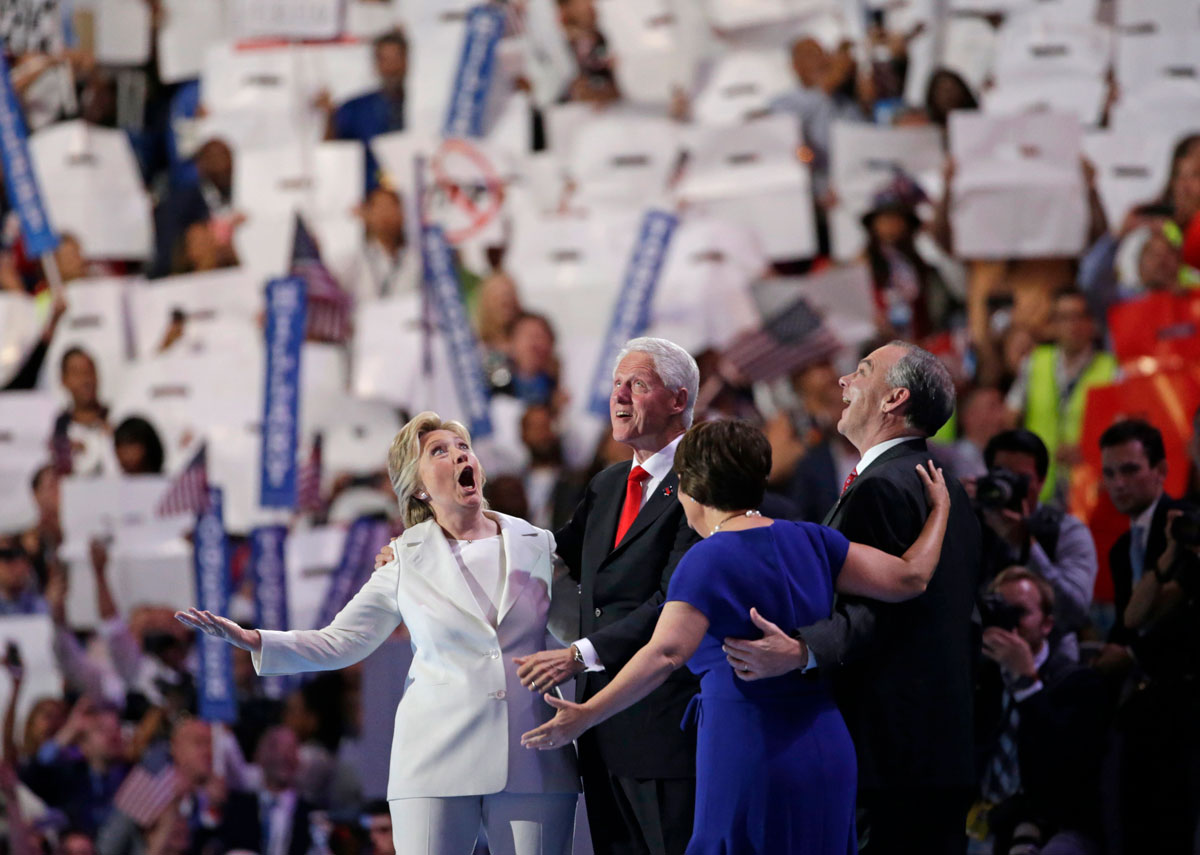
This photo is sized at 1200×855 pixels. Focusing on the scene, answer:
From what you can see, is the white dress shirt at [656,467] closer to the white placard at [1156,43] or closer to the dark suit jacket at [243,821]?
the dark suit jacket at [243,821]

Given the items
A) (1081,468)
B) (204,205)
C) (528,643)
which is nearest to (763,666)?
(528,643)

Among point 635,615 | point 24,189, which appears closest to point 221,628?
point 635,615

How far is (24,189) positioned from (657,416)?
5945mm

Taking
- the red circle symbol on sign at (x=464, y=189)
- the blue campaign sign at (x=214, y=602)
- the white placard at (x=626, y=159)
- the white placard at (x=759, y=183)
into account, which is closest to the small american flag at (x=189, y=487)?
the blue campaign sign at (x=214, y=602)

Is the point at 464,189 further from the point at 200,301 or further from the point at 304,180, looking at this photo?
the point at 200,301

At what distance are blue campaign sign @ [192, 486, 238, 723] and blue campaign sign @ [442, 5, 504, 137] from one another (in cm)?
251

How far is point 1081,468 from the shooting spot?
5.16 meters

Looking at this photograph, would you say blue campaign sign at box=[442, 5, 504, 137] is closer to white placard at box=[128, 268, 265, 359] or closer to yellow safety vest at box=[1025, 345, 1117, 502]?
white placard at box=[128, 268, 265, 359]

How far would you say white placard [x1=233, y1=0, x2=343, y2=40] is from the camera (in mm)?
8133

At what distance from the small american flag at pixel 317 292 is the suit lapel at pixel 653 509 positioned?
4.97 meters

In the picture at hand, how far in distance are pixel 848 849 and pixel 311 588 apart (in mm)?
4532

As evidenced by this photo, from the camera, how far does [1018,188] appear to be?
6.20 m

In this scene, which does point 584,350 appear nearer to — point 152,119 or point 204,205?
point 204,205

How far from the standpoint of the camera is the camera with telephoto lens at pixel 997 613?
11.1 feet
